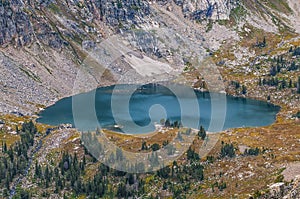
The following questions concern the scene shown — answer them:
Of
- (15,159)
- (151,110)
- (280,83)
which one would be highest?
(280,83)

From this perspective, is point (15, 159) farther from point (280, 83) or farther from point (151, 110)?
point (280, 83)

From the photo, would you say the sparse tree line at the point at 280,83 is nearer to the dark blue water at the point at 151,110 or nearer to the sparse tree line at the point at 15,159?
the dark blue water at the point at 151,110

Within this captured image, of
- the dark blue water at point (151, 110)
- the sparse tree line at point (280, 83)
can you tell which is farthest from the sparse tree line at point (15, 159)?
the sparse tree line at point (280, 83)

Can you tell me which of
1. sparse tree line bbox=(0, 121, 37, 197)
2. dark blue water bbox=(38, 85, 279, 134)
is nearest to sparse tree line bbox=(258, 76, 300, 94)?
dark blue water bbox=(38, 85, 279, 134)

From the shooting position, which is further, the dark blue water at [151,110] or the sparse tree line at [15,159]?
the dark blue water at [151,110]

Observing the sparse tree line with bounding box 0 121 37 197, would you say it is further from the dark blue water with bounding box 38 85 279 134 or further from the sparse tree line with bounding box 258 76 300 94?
the sparse tree line with bounding box 258 76 300 94

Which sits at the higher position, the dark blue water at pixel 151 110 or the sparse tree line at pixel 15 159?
the dark blue water at pixel 151 110

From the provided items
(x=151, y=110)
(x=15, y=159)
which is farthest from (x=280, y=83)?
(x=15, y=159)

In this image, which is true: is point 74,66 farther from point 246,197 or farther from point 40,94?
point 246,197

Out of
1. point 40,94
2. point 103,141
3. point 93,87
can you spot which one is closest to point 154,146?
point 103,141
